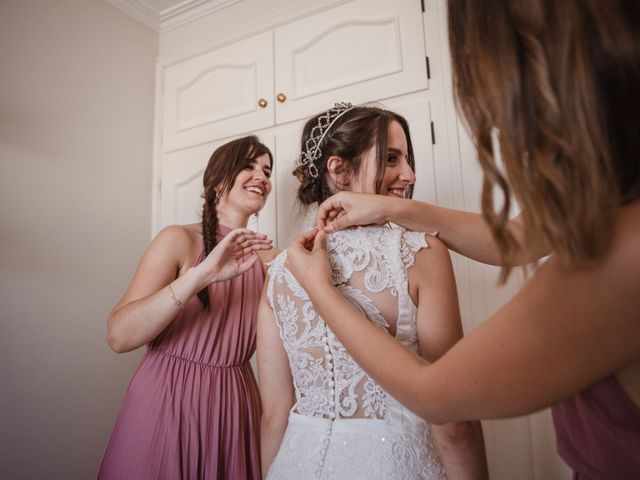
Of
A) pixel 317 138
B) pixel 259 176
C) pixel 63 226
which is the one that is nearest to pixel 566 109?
pixel 317 138

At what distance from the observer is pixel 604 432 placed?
439mm

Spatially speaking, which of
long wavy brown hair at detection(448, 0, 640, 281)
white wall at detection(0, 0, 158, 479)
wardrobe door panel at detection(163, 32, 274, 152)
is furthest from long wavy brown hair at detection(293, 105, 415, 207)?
white wall at detection(0, 0, 158, 479)

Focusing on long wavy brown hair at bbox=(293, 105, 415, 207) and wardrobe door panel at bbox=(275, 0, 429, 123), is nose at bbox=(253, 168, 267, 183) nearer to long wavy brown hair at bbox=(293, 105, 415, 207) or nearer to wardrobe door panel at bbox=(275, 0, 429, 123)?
wardrobe door panel at bbox=(275, 0, 429, 123)

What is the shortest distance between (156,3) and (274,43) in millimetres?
747

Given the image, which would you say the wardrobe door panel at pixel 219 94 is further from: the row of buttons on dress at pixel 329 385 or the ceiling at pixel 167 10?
the row of buttons on dress at pixel 329 385

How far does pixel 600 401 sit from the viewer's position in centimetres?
44

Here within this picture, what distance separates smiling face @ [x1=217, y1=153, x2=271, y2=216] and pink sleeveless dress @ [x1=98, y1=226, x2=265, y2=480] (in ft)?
0.89

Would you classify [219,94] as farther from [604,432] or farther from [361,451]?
[604,432]

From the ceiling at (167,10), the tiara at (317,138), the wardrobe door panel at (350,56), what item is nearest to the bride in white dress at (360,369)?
the tiara at (317,138)

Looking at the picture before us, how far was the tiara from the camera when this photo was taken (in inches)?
38.8

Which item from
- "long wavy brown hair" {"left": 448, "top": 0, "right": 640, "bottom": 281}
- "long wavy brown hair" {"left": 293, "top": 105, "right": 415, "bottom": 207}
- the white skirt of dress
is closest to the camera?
"long wavy brown hair" {"left": 448, "top": 0, "right": 640, "bottom": 281}

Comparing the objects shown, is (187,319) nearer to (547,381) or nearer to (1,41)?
(547,381)

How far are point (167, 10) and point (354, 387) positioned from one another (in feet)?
7.39

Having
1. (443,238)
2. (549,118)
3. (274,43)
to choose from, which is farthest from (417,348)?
(274,43)
